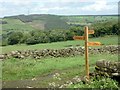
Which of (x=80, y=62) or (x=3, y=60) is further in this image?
(x=3, y=60)

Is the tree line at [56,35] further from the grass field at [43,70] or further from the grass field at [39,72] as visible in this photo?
the grass field at [43,70]

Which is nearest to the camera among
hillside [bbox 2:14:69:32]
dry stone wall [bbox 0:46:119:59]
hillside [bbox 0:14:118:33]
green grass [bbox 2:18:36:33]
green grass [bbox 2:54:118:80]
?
green grass [bbox 2:54:118:80]

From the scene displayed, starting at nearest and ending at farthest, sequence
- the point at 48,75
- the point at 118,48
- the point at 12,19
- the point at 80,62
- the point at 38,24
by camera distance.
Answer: the point at 48,75, the point at 80,62, the point at 118,48, the point at 38,24, the point at 12,19

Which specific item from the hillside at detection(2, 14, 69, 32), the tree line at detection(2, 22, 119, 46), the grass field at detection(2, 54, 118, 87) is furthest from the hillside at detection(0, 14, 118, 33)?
the grass field at detection(2, 54, 118, 87)

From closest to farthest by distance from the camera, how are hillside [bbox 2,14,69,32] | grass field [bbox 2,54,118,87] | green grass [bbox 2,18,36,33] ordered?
1. grass field [bbox 2,54,118,87]
2. hillside [bbox 2,14,69,32]
3. green grass [bbox 2,18,36,33]

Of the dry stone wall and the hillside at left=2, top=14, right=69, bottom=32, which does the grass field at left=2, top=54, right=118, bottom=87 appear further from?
the hillside at left=2, top=14, right=69, bottom=32

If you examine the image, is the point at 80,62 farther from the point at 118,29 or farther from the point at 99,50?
the point at 118,29

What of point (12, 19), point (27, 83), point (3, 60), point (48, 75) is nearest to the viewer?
point (27, 83)

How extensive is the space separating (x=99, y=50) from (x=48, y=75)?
9678mm

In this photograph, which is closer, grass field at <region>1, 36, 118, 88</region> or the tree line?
grass field at <region>1, 36, 118, 88</region>

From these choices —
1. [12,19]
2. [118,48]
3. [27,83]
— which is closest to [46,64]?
[27,83]

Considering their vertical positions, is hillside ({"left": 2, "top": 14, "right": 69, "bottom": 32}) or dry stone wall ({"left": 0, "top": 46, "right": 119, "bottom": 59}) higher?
hillside ({"left": 2, "top": 14, "right": 69, "bottom": 32})

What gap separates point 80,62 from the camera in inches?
876

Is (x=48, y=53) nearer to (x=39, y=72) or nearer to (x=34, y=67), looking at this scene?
(x=34, y=67)
